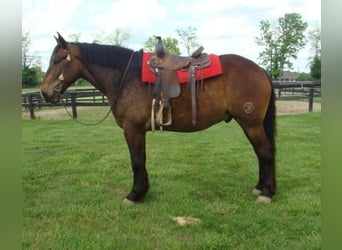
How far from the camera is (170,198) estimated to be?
386 centimetres

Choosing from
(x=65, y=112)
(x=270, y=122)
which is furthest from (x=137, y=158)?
(x=65, y=112)

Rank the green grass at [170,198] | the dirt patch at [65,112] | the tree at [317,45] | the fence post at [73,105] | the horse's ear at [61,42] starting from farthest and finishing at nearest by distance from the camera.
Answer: the dirt patch at [65,112]
the fence post at [73,105]
the horse's ear at [61,42]
the green grass at [170,198]
the tree at [317,45]

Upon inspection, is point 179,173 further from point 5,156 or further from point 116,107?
point 5,156

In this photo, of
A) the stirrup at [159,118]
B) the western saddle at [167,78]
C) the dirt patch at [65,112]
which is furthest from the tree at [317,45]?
the dirt patch at [65,112]

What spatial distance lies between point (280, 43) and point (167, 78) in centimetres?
3301

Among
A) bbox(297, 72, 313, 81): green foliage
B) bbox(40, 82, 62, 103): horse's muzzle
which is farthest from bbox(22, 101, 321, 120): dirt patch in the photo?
bbox(297, 72, 313, 81): green foliage

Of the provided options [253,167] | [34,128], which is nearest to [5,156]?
[253,167]

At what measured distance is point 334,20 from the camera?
52 cm

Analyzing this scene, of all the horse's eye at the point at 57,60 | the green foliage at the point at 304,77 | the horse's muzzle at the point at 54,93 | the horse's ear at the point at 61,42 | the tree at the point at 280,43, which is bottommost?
the horse's muzzle at the point at 54,93

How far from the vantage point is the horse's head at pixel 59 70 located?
3639 millimetres

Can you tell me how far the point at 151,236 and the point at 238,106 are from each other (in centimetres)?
168

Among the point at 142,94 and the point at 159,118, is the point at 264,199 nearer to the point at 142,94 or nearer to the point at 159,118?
the point at 159,118

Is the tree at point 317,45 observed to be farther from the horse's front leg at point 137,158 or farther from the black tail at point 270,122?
the horse's front leg at point 137,158

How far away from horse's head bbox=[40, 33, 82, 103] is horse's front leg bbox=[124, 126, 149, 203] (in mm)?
870
